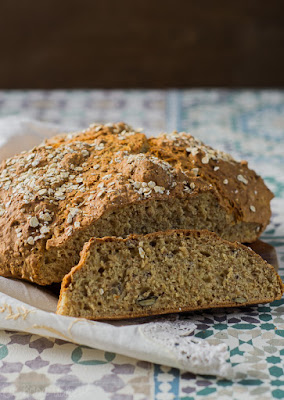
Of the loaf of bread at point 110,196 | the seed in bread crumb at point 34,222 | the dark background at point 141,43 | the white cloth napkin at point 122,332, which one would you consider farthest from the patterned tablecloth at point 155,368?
the dark background at point 141,43

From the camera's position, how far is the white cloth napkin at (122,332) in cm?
221

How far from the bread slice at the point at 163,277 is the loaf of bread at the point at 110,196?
18 cm

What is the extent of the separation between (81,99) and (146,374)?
17.3ft

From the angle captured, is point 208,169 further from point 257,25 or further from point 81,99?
point 257,25

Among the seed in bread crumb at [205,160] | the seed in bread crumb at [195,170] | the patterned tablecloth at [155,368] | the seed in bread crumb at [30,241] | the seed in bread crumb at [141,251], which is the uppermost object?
the seed in bread crumb at [205,160]

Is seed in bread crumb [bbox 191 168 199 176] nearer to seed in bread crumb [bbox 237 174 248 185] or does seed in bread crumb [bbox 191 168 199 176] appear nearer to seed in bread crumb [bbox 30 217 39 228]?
seed in bread crumb [bbox 237 174 248 185]

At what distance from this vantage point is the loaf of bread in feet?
8.61

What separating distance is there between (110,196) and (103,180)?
0.15 m

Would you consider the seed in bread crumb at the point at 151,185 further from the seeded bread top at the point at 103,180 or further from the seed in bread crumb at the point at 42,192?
the seed in bread crumb at the point at 42,192

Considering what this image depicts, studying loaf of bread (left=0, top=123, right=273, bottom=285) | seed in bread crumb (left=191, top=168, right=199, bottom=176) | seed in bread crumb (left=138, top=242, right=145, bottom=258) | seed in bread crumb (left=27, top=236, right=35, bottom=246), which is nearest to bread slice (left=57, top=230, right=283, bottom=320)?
seed in bread crumb (left=138, top=242, right=145, bottom=258)

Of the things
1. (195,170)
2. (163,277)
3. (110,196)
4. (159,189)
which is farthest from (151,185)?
(163,277)

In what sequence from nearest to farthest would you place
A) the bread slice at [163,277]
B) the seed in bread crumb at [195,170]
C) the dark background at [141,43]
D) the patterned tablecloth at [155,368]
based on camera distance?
the patterned tablecloth at [155,368]
the bread slice at [163,277]
the seed in bread crumb at [195,170]
the dark background at [141,43]

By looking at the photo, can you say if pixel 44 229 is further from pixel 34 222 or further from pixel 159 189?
pixel 159 189

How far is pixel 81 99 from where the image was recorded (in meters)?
7.12
